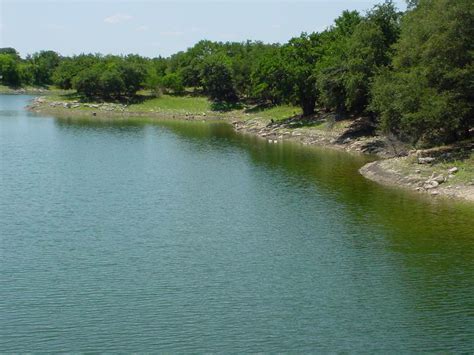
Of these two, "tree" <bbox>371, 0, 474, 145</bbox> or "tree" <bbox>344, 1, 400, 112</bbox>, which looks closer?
"tree" <bbox>371, 0, 474, 145</bbox>

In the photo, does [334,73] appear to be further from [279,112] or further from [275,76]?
[279,112]

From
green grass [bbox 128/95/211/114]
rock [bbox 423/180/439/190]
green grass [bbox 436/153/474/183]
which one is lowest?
rock [bbox 423/180/439/190]

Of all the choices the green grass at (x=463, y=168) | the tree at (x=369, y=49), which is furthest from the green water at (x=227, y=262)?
the tree at (x=369, y=49)

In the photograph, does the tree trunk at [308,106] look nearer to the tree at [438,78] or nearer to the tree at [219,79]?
the tree at [438,78]

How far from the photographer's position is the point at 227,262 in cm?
3409

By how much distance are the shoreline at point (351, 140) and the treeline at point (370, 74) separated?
2.98 metres

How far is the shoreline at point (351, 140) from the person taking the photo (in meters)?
51.0

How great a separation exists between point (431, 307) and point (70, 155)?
52.7 metres

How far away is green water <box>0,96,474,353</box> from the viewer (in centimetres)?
2536

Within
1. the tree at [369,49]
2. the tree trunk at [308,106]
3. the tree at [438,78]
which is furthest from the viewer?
the tree trunk at [308,106]

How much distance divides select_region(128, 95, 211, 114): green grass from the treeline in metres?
3.57

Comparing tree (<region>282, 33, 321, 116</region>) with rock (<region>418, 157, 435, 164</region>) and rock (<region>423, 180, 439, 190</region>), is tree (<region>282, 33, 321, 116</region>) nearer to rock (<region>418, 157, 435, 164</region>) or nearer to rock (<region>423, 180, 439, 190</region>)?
rock (<region>418, 157, 435, 164</region>)

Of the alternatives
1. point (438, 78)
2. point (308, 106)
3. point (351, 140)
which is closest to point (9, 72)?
point (308, 106)

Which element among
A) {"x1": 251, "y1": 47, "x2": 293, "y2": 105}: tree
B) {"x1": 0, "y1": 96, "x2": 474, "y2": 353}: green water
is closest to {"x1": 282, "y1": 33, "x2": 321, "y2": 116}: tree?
{"x1": 251, "y1": 47, "x2": 293, "y2": 105}: tree
